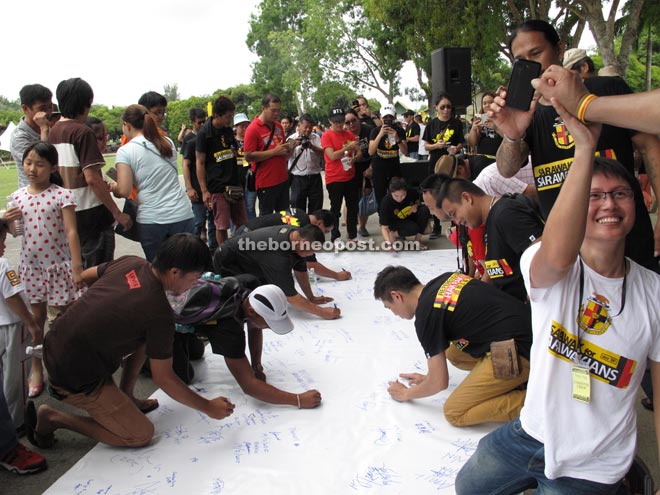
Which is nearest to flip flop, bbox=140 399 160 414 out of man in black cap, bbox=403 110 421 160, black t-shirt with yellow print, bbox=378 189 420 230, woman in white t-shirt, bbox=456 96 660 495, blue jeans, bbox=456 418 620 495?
blue jeans, bbox=456 418 620 495

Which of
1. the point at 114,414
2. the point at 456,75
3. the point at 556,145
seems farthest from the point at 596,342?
the point at 456,75

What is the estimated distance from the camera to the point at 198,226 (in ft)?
16.2

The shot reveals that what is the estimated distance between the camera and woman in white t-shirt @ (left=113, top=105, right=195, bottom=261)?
9.86 feet

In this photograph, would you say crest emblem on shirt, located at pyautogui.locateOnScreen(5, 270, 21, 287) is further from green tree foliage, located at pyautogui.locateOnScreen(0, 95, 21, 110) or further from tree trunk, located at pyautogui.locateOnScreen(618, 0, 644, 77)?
green tree foliage, located at pyautogui.locateOnScreen(0, 95, 21, 110)

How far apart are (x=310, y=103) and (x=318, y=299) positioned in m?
25.6

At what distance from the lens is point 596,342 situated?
1107 millimetres

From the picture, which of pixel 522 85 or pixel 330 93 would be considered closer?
pixel 522 85

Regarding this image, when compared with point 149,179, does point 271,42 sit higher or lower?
higher

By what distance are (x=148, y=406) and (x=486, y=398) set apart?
145cm

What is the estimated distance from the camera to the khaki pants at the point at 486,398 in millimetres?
2000

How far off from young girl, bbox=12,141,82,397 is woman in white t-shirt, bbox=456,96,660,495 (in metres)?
2.08

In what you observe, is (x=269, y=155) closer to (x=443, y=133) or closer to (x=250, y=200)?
(x=250, y=200)

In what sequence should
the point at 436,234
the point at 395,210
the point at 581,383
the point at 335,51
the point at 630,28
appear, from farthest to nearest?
1. the point at 335,51
2. the point at 630,28
3. the point at 436,234
4. the point at 395,210
5. the point at 581,383
